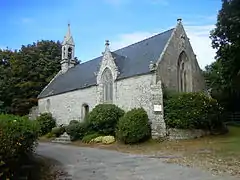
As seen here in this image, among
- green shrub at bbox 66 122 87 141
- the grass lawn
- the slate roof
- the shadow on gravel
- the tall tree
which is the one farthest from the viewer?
green shrub at bbox 66 122 87 141

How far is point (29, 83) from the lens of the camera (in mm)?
43156

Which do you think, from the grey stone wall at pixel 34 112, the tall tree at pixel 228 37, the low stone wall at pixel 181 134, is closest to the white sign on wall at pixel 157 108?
the low stone wall at pixel 181 134

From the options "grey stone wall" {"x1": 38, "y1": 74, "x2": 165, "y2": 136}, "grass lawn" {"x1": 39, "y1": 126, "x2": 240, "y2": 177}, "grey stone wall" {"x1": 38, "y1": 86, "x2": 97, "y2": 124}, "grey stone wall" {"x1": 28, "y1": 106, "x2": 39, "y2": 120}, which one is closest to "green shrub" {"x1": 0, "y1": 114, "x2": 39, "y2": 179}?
"grass lawn" {"x1": 39, "y1": 126, "x2": 240, "y2": 177}

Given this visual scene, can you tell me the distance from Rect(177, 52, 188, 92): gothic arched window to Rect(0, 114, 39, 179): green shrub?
58.2ft

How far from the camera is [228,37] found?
86.3ft

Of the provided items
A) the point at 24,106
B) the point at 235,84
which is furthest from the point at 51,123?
the point at 235,84

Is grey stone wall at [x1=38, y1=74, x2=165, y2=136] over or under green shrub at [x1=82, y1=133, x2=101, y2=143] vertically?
over

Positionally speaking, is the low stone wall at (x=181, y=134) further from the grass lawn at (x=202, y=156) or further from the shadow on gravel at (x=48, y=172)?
the shadow on gravel at (x=48, y=172)

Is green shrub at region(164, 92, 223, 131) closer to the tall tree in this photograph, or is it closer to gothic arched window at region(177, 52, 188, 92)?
gothic arched window at region(177, 52, 188, 92)

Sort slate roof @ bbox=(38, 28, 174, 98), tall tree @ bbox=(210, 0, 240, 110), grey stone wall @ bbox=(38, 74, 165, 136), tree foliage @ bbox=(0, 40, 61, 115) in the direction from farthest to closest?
tree foliage @ bbox=(0, 40, 61, 115)
slate roof @ bbox=(38, 28, 174, 98)
tall tree @ bbox=(210, 0, 240, 110)
grey stone wall @ bbox=(38, 74, 165, 136)

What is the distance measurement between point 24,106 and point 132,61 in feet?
70.5

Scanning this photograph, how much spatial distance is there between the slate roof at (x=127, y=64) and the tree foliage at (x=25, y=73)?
17.8ft

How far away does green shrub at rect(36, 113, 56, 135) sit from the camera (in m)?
35.3

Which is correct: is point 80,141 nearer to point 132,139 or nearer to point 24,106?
point 132,139
